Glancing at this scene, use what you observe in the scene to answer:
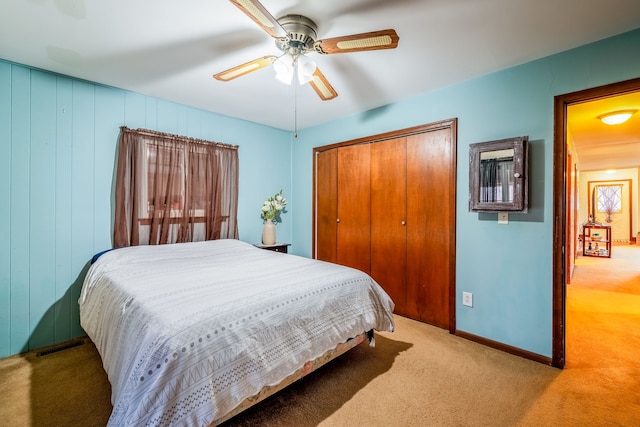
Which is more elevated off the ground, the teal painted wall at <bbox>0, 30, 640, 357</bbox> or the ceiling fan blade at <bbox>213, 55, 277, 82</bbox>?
the ceiling fan blade at <bbox>213, 55, 277, 82</bbox>

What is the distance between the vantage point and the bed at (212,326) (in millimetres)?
1124

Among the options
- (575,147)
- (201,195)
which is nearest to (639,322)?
(575,147)

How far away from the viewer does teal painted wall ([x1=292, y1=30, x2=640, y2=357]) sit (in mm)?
2020

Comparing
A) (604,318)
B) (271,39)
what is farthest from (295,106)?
(604,318)

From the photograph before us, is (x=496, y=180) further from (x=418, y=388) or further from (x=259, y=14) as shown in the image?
(x=259, y=14)

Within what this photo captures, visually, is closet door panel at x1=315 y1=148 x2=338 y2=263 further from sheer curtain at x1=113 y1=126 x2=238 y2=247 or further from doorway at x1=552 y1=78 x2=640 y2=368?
doorway at x1=552 y1=78 x2=640 y2=368

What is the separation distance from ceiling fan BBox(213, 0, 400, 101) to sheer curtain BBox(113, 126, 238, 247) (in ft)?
4.37

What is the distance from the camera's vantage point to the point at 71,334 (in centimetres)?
250

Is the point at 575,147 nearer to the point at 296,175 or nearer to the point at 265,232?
the point at 296,175

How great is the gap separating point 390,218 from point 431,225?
1.60 ft

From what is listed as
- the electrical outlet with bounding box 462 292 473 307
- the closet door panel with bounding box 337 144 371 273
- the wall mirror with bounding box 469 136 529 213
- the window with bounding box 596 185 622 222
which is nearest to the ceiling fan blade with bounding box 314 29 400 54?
the wall mirror with bounding box 469 136 529 213

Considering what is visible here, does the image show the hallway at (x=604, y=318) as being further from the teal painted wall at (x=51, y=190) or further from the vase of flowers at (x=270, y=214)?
the teal painted wall at (x=51, y=190)

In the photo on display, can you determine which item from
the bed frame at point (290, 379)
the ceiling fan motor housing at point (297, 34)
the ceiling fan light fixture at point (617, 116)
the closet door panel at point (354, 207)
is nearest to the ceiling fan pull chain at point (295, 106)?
the closet door panel at point (354, 207)

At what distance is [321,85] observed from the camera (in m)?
2.18
